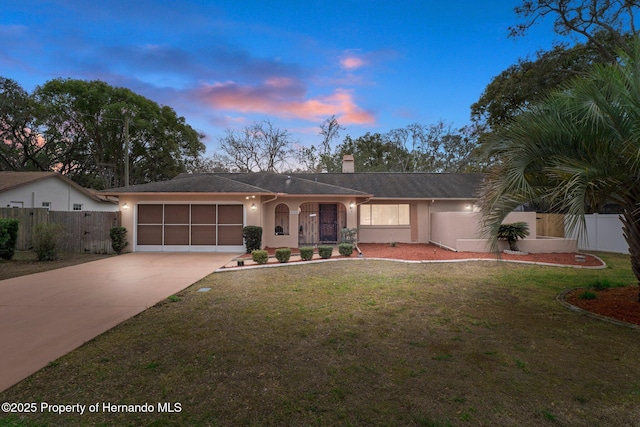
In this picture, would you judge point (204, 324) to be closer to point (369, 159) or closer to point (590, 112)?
point (590, 112)

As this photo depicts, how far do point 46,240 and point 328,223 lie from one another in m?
11.2

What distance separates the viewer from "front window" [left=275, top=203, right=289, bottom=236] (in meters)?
14.5

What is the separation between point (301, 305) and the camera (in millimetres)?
5617

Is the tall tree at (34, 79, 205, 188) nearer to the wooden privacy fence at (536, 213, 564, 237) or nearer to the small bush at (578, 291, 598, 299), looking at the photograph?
the small bush at (578, 291, 598, 299)

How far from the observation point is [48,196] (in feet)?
63.9

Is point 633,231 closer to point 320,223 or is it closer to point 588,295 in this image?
point 588,295

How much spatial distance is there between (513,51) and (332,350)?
18610 mm

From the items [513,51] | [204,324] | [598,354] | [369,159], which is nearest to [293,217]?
[204,324]

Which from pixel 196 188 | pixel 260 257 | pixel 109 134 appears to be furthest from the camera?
pixel 109 134

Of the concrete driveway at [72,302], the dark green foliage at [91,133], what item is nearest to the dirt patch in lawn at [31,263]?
the concrete driveway at [72,302]

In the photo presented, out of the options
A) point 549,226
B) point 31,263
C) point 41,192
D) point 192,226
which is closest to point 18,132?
point 41,192

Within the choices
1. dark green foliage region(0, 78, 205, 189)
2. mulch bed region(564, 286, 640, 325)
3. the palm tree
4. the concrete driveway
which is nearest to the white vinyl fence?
mulch bed region(564, 286, 640, 325)

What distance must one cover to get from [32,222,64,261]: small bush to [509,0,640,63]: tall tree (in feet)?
68.6

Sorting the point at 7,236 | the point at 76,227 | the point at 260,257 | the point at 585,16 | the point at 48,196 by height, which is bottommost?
the point at 260,257
